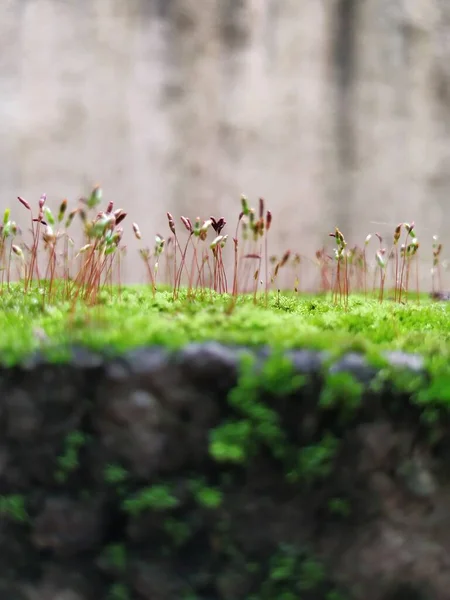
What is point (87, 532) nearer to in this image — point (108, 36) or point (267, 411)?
point (267, 411)

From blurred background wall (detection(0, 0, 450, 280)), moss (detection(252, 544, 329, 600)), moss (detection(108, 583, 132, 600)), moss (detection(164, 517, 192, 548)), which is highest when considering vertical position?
blurred background wall (detection(0, 0, 450, 280))

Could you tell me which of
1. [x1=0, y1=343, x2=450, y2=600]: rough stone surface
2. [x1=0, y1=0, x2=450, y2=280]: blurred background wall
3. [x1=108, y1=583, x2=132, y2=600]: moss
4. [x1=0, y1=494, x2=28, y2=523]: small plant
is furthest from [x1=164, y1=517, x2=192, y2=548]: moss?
[x1=0, y1=0, x2=450, y2=280]: blurred background wall

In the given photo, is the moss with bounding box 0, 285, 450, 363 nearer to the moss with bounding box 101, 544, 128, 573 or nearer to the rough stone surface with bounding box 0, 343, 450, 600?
the rough stone surface with bounding box 0, 343, 450, 600

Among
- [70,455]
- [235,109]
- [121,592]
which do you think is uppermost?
[235,109]

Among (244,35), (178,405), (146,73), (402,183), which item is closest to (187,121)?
(146,73)

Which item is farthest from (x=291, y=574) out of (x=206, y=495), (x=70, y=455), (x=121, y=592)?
(x=70, y=455)

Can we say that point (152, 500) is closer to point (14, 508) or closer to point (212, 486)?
point (212, 486)
